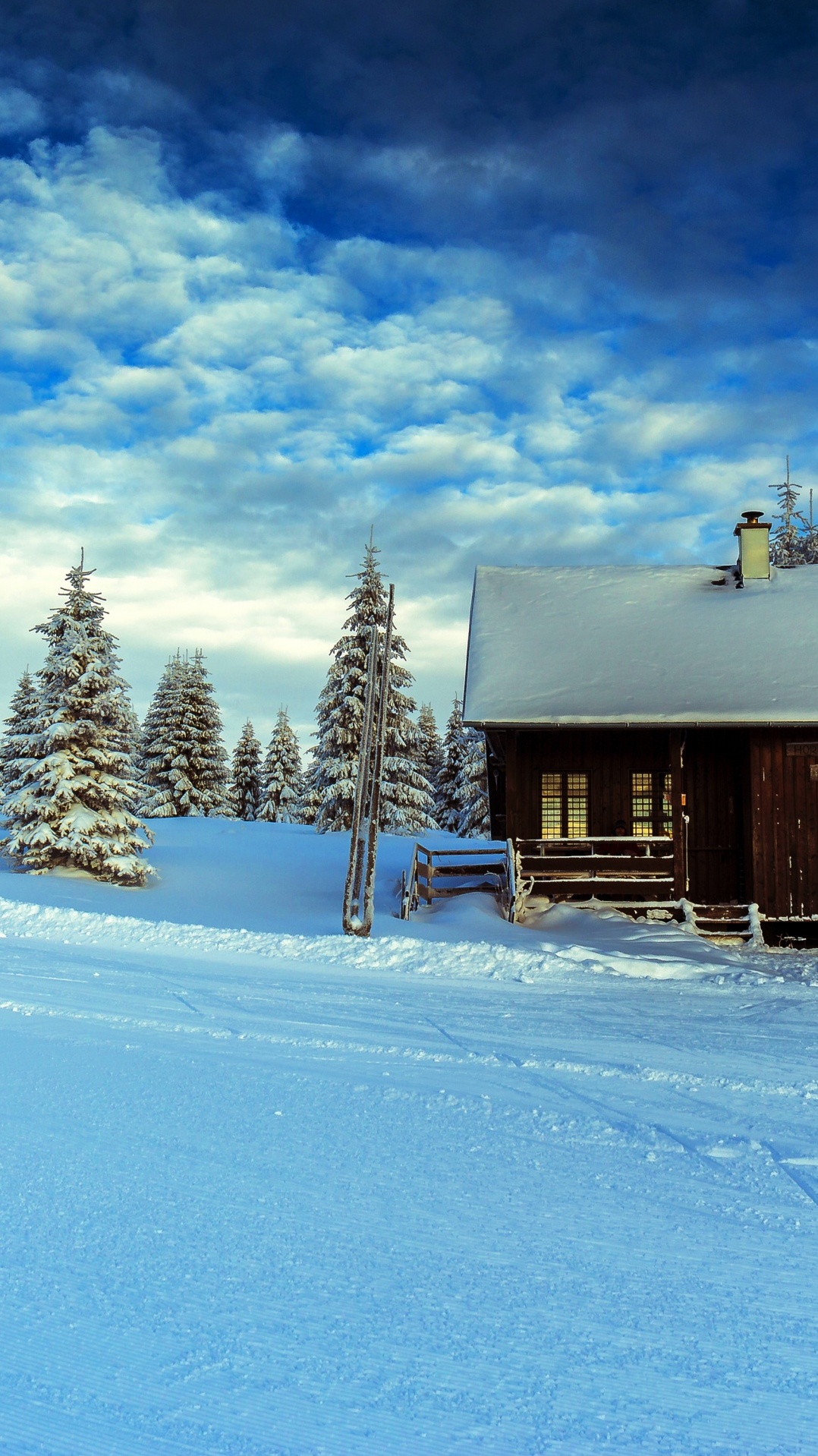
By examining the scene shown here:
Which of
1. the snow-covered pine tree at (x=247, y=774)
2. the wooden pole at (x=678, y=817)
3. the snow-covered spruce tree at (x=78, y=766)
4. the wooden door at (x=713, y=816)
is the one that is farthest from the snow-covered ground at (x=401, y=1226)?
the snow-covered pine tree at (x=247, y=774)

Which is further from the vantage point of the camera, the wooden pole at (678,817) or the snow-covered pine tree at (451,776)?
the snow-covered pine tree at (451,776)

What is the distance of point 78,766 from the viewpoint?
74.3 feet

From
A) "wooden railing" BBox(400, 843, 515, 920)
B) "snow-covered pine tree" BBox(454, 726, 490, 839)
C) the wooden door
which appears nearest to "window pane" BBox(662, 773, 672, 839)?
the wooden door

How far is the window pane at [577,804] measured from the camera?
18359 mm

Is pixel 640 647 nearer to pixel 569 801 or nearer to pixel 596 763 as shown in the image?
pixel 596 763

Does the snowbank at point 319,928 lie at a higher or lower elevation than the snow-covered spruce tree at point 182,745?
lower

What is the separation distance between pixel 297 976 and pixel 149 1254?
7.01m

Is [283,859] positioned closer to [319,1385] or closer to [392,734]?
[392,734]

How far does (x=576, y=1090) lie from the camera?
6.42 meters

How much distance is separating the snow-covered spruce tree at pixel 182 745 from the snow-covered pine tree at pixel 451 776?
1134 centimetres

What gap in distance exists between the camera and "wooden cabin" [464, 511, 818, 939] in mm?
16859

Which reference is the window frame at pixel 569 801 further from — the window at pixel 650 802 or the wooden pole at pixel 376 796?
the wooden pole at pixel 376 796

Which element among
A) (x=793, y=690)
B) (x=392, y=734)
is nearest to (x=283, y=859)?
(x=392, y=734)

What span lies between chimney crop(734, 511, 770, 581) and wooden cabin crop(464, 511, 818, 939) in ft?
0.30
